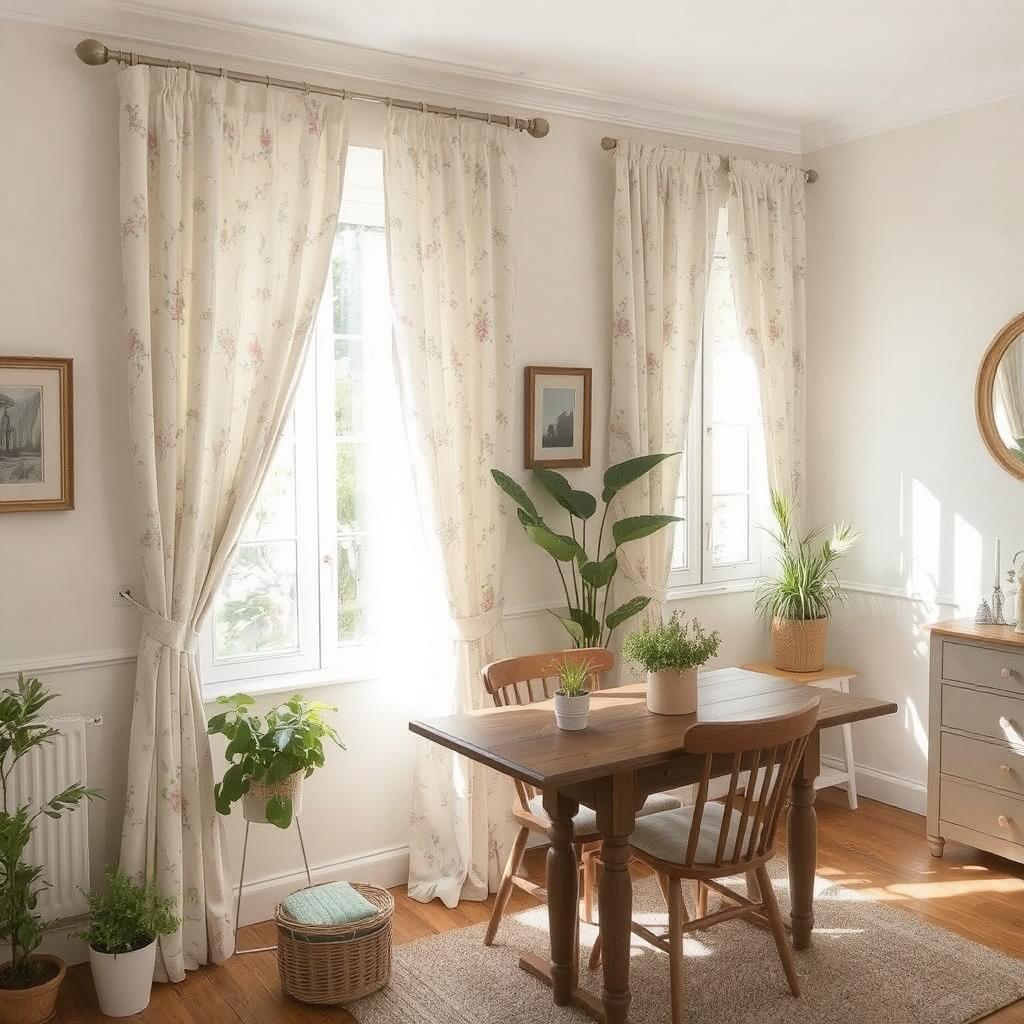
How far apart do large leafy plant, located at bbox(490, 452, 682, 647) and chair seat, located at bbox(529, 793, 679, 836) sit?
0.77 metres

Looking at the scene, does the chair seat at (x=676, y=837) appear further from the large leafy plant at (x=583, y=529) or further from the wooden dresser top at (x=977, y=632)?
the wooden dresser top at (x=977, y=632)

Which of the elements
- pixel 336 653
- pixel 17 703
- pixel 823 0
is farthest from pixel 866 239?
pixel 17 703

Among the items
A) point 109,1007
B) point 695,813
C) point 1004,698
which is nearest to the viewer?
point 695,813

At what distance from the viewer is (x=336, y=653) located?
158 inches

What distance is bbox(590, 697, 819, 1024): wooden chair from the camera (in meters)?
2.80

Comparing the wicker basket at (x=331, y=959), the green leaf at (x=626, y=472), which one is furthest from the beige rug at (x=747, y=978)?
the green leaf at (x=626, y=472)

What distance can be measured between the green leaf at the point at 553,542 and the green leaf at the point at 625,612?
31 centimetres

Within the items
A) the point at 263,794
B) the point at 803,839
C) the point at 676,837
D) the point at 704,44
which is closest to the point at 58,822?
the point at 263,794

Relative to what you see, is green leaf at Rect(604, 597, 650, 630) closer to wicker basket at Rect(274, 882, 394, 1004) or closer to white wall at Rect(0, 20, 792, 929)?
white wall at Rect(0, 20, 792, 929)

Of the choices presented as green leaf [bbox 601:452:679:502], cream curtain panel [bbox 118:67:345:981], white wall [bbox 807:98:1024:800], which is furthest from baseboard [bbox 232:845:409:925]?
white wall [bbox 807:98:1024:800]

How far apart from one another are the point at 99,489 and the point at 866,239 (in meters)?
3.25

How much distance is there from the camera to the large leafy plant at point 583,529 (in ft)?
13.1

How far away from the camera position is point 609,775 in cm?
278

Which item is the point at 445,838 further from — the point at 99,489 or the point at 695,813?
the point at 99,489
